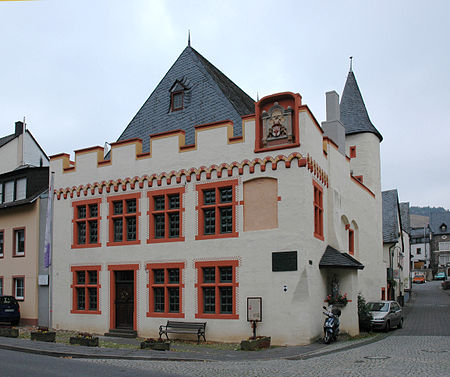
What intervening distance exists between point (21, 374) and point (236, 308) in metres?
9.43

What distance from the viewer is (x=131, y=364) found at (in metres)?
15.6

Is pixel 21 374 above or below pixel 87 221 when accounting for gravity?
below

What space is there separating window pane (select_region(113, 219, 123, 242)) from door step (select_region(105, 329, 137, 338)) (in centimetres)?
384

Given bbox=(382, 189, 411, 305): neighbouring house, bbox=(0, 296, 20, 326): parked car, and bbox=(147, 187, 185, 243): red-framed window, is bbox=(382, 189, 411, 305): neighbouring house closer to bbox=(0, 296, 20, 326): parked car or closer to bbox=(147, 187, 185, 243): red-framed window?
bbox=(147, 187, 185, 243): red-framed window

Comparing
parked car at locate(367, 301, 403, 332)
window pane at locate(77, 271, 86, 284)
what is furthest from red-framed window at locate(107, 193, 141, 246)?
parked car at locate(367, 301, 403, 332)

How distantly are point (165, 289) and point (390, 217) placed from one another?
3065cm

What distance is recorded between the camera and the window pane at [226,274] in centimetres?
2135

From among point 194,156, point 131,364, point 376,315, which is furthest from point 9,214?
point 376,315

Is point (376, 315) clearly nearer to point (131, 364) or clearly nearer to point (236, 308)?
point (236, 308)

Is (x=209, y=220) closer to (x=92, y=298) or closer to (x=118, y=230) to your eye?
(x=118, y=230)

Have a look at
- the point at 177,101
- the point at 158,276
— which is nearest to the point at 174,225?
the point at 158,276

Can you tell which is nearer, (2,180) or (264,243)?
(264,243)

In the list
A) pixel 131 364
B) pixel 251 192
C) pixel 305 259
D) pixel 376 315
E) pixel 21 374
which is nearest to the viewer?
pixel 21 374

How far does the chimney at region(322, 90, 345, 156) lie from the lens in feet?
90.2
